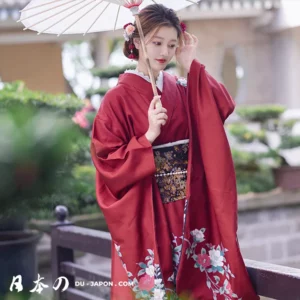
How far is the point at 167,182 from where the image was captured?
281 centimetres

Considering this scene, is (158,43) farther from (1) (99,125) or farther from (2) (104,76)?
(2) (104,76)

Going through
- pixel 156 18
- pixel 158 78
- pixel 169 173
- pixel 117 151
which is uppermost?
pixel 156 18

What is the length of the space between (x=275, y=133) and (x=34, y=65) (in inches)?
189

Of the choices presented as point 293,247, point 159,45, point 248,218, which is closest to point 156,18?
point 159,45

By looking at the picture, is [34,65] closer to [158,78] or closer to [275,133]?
[275,133]

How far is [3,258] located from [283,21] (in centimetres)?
680

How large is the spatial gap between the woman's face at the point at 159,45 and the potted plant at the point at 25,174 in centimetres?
132

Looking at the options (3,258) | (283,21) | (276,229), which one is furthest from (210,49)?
(3,258)

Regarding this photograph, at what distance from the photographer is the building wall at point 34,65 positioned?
36.4ft

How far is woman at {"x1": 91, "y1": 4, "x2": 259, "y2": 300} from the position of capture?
2.73 m

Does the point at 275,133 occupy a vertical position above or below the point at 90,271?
A: above

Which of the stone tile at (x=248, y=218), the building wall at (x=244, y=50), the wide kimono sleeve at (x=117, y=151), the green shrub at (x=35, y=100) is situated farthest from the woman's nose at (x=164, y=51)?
the building wall at (x=244, y=50)

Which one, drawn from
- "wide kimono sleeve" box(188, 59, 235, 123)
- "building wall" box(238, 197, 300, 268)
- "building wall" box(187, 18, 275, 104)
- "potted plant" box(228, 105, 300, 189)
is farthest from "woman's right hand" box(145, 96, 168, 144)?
"building wall" box(187, 18, 275, 104)

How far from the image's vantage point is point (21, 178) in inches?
157
